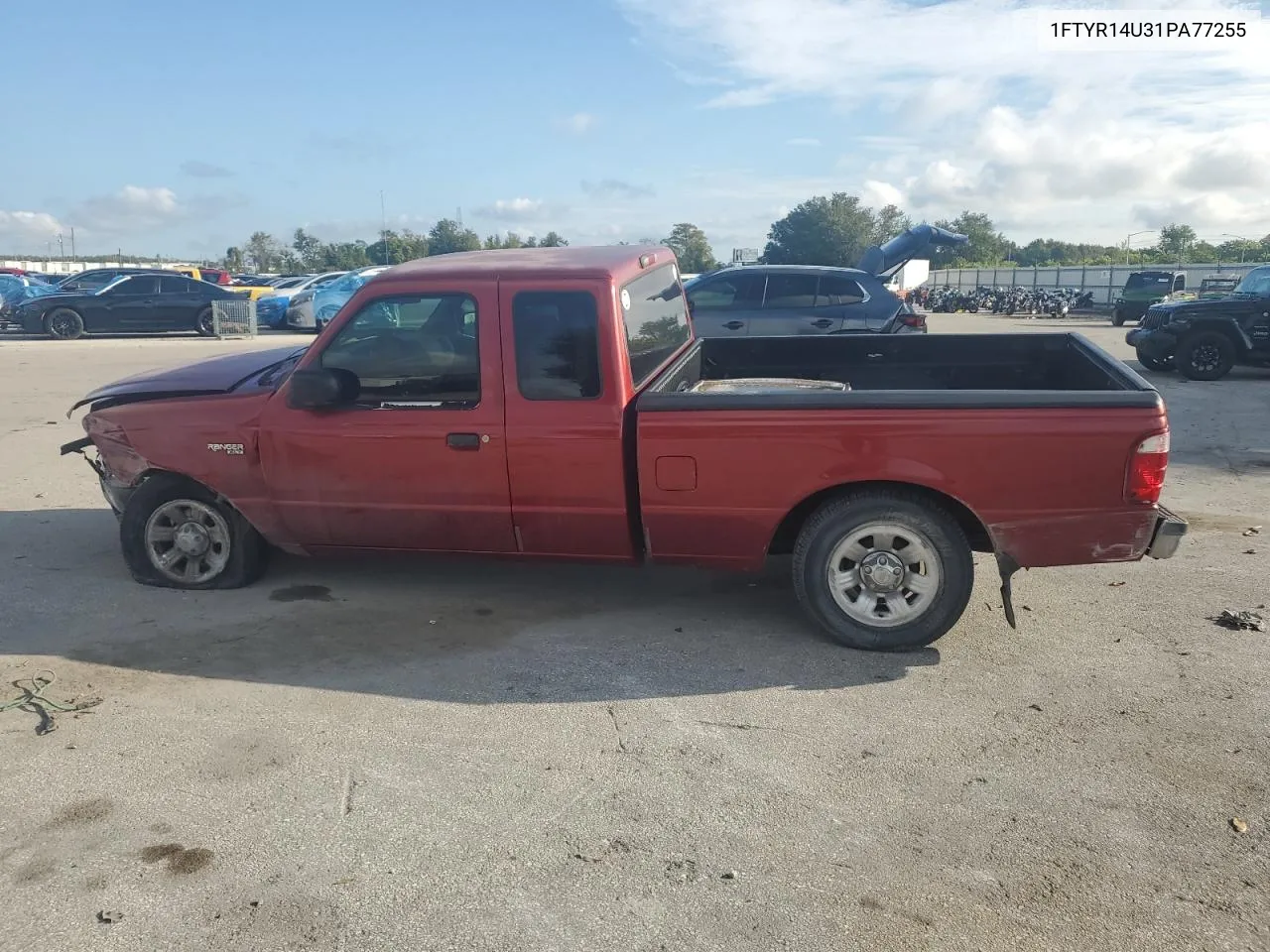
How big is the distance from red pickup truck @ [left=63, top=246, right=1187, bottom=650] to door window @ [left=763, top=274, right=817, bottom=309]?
23.2 feet

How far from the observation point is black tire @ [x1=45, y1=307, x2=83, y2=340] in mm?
22875

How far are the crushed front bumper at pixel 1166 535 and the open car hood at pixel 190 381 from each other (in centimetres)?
444

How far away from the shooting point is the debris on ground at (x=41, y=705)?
416 centimetres

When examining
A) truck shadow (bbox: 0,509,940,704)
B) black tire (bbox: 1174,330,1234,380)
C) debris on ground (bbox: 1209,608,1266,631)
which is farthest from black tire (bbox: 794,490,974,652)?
black tire (bbox: 1174,330,1234,380)

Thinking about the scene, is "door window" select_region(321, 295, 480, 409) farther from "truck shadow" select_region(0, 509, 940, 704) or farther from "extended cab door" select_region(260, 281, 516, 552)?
A: "truck shadow" select_region(0, 509, 940, 704)

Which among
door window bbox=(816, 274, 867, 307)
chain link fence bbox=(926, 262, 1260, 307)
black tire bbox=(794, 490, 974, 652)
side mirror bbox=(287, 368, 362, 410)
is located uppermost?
chain link fence bbox=(926, 262, 1260, 307)

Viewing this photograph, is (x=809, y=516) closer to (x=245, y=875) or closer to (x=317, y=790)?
(x=317, y=790)

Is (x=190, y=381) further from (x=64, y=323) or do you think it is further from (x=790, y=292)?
(x=64, y=323)

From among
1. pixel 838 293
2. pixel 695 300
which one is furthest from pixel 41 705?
pixel 838 293

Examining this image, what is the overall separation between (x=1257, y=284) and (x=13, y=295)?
97.7 ft

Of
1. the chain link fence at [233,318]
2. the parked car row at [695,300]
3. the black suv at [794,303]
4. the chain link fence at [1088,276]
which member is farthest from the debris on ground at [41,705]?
the chain link fence at [1088,276]

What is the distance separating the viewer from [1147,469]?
169 inches

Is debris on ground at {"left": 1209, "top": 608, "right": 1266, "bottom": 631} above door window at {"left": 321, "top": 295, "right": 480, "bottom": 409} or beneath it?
beneath

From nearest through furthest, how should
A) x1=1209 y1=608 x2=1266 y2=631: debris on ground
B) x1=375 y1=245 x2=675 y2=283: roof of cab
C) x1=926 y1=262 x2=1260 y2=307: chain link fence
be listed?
x1=375 y1=245 x2=675 y2=283: roof of cab, x1=1209 y1=608 x2=1266 y2=631: debris on ground, x1=926 y1=262 x2=1260 y2=307: chain link fence
